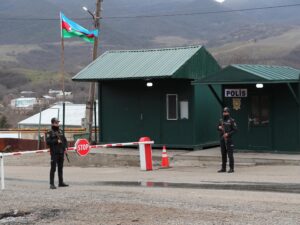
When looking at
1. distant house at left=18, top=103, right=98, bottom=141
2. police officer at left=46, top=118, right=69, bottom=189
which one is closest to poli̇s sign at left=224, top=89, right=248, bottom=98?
police officer at left=46, top=118, right=69, bottom=189

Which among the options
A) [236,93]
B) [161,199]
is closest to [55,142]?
[161,199]

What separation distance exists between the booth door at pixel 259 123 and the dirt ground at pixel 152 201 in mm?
2793

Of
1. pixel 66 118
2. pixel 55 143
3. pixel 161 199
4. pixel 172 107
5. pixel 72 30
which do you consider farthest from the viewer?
pixel 66 118

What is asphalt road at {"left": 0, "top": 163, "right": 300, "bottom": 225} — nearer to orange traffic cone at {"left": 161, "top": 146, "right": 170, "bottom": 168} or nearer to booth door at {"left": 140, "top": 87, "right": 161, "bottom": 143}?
orange traffic cone at {"left": 161, "top": 146, "right": 170, "bottom": 168}

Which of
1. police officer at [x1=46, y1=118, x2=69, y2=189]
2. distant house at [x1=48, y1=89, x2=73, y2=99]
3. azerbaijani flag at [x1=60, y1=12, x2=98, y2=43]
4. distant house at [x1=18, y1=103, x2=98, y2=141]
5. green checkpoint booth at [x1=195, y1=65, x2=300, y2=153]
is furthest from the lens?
distant house at [x1=48, y1=89, x2=73, y2=99]

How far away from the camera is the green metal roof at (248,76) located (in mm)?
19500

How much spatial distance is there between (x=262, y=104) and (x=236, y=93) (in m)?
0.98

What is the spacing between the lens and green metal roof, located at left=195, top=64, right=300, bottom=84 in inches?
768

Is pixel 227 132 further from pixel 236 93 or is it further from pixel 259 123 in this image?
pixel 236 93

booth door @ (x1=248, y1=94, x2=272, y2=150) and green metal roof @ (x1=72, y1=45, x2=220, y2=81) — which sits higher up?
green metal roof @ (x1=72, y1=45, x2=220, y2=81)

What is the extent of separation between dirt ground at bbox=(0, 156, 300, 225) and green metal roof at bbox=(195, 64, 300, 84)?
3.10 m

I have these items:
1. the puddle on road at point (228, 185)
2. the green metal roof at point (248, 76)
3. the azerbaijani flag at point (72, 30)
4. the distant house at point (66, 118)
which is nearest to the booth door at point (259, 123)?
the green metal roof at point (248, 76)

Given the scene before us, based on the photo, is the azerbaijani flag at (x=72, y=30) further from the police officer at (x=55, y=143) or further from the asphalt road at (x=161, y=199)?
the police officer at (x=55, y=143)

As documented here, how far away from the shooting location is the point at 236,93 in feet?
69.5
